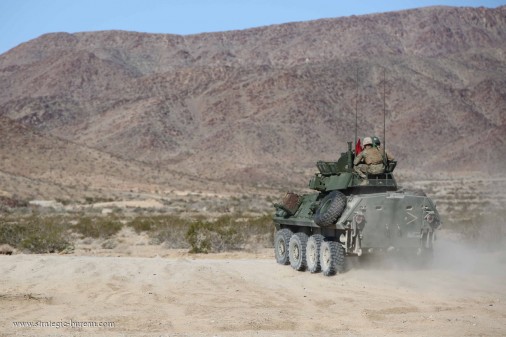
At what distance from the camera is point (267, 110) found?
320ft

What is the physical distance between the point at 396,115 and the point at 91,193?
53.3 meters

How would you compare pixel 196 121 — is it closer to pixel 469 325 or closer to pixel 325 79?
pixel 325 79

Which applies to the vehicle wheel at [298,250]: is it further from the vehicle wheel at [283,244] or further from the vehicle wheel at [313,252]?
the vehicle wheel at [283,244]

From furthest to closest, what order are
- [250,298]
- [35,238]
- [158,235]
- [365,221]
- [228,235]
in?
[158,235]
[228,235]
[35,238]
[365,221]
[250,298]

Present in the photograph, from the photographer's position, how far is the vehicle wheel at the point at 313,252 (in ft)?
50.8

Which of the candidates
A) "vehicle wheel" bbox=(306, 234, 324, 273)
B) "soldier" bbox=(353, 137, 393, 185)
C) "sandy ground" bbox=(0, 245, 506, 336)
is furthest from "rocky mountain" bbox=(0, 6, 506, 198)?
"soldier" bbox=(353, 137, 393, 185)

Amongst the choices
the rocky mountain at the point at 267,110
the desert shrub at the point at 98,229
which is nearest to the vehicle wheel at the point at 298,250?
the desert shrub at the point at 98,229

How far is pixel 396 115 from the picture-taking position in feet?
332

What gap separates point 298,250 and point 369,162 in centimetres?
252

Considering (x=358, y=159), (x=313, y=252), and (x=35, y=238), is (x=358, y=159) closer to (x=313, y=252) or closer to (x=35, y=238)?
(x=313, y=252)

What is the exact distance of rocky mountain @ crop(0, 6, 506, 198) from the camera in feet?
281

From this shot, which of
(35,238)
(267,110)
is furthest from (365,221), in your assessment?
(267,110)

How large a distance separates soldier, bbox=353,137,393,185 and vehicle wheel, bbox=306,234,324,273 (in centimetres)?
153

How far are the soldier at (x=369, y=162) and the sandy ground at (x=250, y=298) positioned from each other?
180 centimetres
